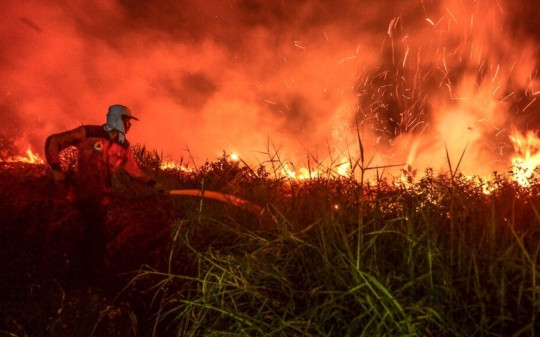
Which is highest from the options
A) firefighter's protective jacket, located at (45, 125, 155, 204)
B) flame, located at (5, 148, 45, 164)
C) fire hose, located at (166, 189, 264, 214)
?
flame, located at (5, 148, 45, 164)

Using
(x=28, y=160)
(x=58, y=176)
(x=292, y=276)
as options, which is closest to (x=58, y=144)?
(x=58, y=176)

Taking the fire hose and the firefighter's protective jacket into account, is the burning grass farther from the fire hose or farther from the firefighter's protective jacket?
the firefighter's protective jacket

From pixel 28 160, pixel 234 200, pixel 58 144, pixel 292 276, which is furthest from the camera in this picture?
pixel 28 160

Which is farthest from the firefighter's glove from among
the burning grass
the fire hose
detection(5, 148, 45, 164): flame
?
detection(5, 148, 45, 164): flame

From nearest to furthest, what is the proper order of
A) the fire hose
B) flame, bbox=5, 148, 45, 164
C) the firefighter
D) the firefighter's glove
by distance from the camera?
1. the fire hose
2. the firefighter
3. the firefighter's glove
4. flame, bbox=5, 148, 45, 164

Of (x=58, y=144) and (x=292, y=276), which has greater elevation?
(x=58, y=144)

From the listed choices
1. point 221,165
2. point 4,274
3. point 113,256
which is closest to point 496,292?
point 113,256

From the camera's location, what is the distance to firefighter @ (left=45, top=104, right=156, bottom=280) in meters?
3.93

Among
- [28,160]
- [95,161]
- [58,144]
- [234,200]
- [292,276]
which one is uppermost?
[28,160]

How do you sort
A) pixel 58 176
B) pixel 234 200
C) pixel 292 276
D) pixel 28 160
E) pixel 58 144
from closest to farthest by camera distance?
1. pixel 292 276
2. pixel 234 200
3. pixel 58 176
4. pixel 58 144
5. pixel 28 160

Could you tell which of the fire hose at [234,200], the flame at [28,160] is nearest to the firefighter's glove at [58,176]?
the fire hose at [234,200]

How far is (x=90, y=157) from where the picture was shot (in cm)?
425

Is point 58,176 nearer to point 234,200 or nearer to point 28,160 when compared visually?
point 234,200

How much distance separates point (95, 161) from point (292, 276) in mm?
2809
